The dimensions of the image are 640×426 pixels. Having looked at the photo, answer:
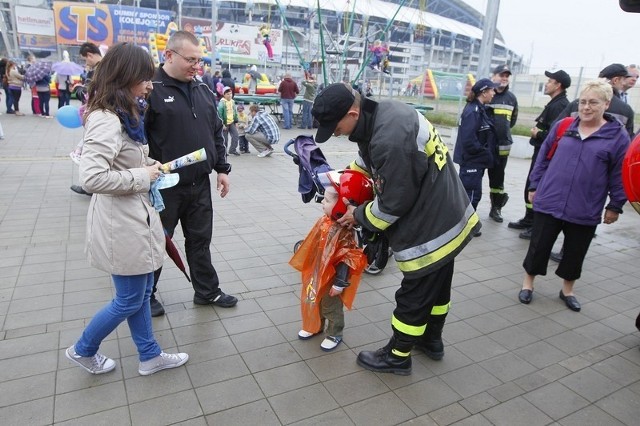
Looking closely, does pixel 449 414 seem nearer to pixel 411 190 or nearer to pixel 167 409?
pixel 411 190

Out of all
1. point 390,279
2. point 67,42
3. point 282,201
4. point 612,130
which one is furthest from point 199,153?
point 67,42

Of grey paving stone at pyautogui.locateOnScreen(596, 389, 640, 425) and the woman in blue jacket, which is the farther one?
the woman in blue jacket

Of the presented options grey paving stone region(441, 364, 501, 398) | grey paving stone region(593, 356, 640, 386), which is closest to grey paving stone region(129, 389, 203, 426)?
grey paving stone region(441, 364, 501, 398)

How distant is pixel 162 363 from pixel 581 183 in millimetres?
3357

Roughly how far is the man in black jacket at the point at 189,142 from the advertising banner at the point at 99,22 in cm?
4402

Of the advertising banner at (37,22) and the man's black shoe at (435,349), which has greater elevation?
the advertising banner at (37,22)

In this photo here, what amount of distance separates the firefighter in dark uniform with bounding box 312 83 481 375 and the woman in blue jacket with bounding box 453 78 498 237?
312 cm

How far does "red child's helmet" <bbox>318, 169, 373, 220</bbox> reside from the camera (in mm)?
2844

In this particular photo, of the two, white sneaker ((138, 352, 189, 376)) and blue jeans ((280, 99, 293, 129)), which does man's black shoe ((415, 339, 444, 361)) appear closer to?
white sneaker ((138, 352, 189, 376))

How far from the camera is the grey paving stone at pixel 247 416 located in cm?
245

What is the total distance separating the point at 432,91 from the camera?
18.1 m

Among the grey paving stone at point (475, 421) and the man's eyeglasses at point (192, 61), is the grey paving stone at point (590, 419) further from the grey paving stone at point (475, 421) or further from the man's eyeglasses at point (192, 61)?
the man's eyeglasses at point (192, 61)

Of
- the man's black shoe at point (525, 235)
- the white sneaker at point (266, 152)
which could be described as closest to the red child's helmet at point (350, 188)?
the man's black shoe at point (525, 235)

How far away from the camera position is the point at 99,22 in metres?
43.1
